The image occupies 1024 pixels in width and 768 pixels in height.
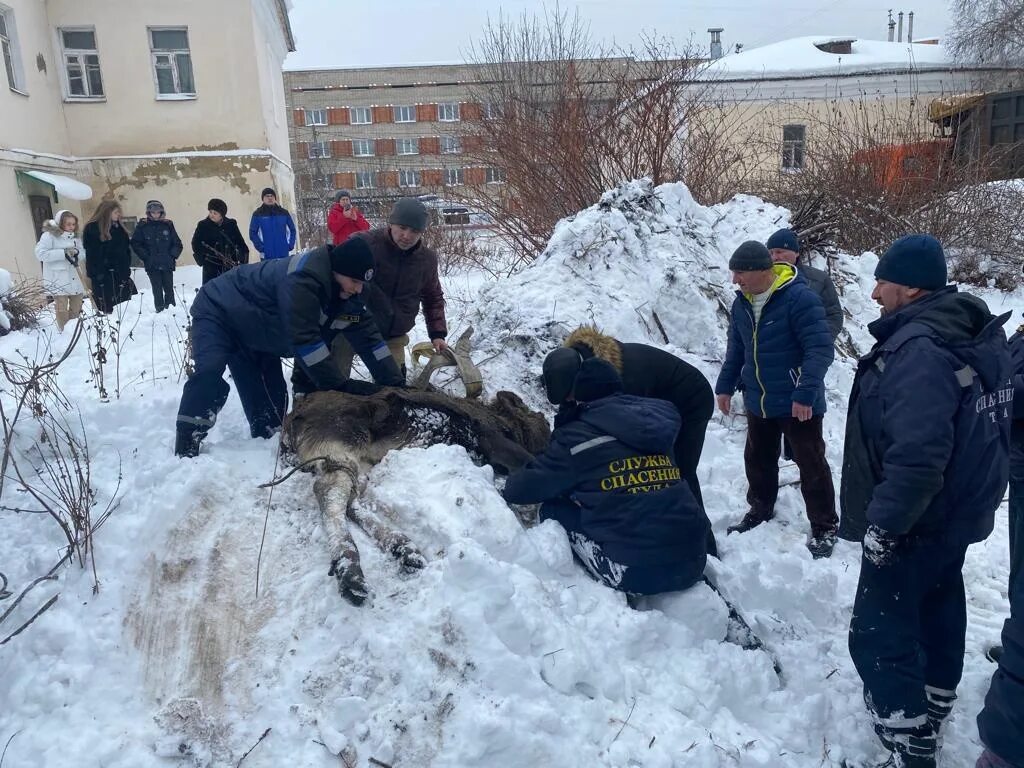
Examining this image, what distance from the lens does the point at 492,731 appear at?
2285 millimetres

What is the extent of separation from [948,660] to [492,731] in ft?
5.37

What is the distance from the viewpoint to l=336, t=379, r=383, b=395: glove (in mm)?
3936

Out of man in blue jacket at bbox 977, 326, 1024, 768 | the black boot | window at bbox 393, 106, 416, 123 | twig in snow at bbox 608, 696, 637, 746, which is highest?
window at bbox 393, 106, 416, 123

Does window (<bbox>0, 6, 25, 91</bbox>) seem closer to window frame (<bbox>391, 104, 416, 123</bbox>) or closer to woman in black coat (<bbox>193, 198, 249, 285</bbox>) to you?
woman in black coat (<bbox>193, 198, 249, 285</bbox>)

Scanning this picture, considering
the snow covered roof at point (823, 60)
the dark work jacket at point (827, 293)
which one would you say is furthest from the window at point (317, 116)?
the dark work jacket at point (827, 293)

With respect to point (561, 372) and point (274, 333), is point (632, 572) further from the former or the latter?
point (274, 333)

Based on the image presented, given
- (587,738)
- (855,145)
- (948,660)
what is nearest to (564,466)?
(587,738)

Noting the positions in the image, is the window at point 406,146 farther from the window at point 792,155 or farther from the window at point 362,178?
the window at point 792,155

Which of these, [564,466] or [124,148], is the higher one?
[124,148]

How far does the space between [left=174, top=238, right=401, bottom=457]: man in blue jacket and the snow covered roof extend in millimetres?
17004

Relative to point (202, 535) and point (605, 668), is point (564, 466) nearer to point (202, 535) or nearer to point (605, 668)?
point (605, 668)

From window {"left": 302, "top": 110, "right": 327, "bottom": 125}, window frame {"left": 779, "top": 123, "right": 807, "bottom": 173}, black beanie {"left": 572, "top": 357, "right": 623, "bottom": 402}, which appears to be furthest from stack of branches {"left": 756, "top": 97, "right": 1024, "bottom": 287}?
window {"left": 302, "top": 110, "right": 327, "bottom": 125}

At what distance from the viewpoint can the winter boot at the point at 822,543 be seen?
12.4ft

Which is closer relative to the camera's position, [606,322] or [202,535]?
[202,535]
